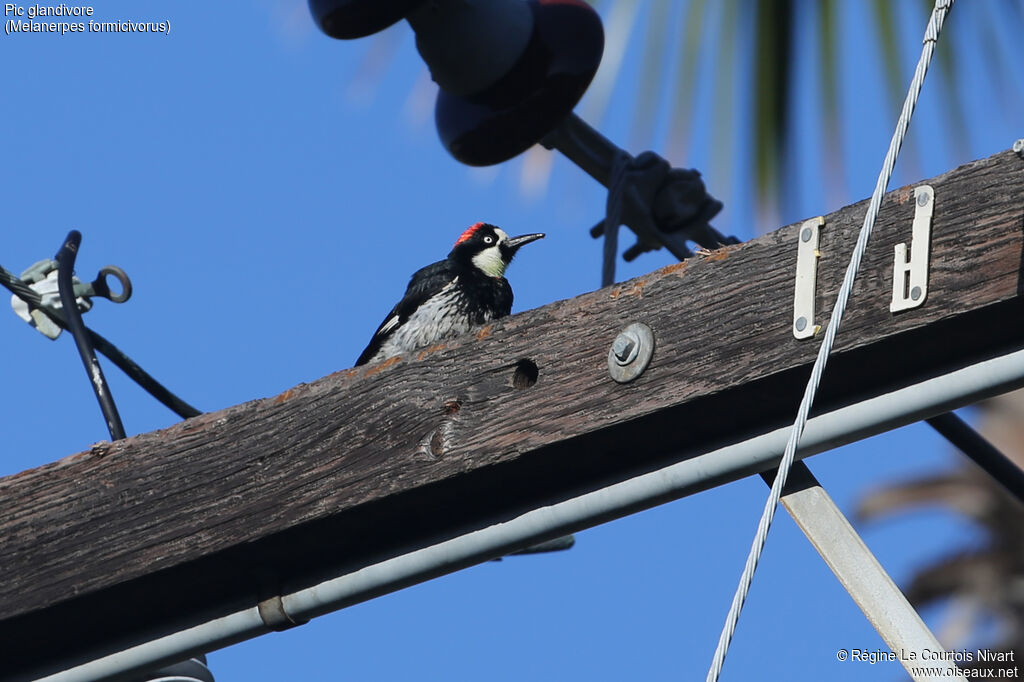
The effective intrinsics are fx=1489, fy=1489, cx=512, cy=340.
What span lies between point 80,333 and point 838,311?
1864 millimetres

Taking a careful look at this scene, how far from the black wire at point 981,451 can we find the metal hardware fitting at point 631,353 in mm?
521

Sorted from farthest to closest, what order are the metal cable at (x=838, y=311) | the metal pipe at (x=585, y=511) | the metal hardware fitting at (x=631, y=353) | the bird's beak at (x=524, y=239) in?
the bird's beak at (x=524, y=239), the metal hardware fitting at (x=631, y=353), the metal pipe at (x=585, y=511), the metal cable at (x=838, y=311)

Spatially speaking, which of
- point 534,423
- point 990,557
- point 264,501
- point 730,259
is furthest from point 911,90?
point 990,557

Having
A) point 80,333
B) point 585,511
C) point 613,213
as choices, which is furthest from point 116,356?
point 585,511

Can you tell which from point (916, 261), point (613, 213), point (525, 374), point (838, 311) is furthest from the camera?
point (613, 213)

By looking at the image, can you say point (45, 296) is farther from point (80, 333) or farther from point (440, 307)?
point (440, 307)

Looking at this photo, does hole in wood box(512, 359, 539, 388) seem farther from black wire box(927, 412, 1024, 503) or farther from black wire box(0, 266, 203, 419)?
black wire box(0, 266, 203, 419)

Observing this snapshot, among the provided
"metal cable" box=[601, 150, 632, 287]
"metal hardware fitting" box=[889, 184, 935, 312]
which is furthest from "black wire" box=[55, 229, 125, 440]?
"metal hardware fitting" box=[889, 184, 935, 312]

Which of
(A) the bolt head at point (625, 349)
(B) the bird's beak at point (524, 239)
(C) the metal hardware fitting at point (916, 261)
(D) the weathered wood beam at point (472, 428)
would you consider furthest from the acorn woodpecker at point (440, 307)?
(C) the metal hardware fitting at point (916, 261)

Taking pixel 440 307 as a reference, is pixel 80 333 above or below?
below

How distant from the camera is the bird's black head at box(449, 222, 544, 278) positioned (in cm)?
590

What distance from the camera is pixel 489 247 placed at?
20.1ft

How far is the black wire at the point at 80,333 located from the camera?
Result: 2941 mm

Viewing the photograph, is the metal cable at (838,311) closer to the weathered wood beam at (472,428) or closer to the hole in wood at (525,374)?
the weathered wood beam at (472,428)
